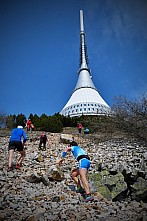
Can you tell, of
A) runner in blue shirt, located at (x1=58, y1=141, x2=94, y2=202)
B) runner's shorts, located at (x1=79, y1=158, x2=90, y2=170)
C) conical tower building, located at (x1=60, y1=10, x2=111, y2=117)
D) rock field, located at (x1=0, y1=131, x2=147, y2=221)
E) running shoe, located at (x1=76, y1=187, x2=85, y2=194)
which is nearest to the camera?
rock field, located at (x1=0, y1=131, x2=147, y2=221)

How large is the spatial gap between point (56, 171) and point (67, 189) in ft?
2.39

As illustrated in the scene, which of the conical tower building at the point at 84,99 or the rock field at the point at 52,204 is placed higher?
the conical tower building at the point at 84,99

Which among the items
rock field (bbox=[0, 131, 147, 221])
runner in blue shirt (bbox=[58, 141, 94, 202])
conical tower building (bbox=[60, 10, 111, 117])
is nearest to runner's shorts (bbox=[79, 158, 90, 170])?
runner in blue shirt (bbox=[58, 141, 94, 202])

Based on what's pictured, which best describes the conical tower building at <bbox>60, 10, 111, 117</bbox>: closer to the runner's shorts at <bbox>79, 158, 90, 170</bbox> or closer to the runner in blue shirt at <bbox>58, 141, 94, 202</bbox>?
the runner in blue shirt at <bbox>58, 141, 94, 202</bbox>

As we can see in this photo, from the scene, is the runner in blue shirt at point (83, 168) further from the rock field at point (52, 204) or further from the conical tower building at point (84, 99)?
the conical tower building at point (84, 99)

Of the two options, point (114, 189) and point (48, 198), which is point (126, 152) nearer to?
point (114, 189)

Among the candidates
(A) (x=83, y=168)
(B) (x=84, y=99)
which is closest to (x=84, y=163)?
(A) (x=83, y=168)

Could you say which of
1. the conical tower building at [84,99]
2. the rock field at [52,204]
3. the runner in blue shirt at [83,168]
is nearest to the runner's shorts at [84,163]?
the runner in blue shirt at [83,168]

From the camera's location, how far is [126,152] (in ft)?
33.3

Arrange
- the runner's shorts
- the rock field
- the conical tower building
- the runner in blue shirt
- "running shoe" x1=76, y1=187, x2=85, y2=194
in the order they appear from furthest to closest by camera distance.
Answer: the conical tower building < "running shoe" x1=76, y1=187, x2=85, y2=194 < the runner's shorts < the runner in blue shirt < the rock field

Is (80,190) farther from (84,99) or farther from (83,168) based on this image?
(84,99)

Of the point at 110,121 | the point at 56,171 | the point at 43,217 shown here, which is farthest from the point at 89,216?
the point at 110,121

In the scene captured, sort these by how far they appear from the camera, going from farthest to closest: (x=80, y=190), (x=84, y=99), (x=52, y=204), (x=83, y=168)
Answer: (x=84, y=99) → (x=80, y=190) → (x=83, y=168) → (x=52, y=204)

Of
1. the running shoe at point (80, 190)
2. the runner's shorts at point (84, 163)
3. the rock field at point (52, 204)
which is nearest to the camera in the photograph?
the rock field at point (52, 204)
